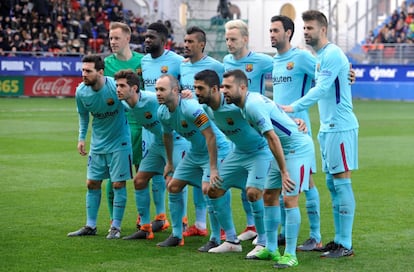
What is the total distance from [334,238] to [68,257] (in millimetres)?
3061

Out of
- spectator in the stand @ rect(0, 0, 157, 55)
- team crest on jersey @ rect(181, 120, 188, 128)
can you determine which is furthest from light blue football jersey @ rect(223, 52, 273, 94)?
spectator in the stand @ rect(0, 0, 157, 55)

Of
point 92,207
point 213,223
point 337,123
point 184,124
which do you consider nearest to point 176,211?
point 213,223

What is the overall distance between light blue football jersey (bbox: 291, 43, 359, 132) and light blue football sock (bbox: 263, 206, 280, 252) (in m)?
1.09

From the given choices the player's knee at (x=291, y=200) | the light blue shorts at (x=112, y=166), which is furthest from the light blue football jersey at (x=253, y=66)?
the player's knee at (x=291, y=200)

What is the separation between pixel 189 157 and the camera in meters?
10.6

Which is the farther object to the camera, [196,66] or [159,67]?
[159,67]

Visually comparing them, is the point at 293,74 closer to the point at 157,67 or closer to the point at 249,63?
the point at 249,63

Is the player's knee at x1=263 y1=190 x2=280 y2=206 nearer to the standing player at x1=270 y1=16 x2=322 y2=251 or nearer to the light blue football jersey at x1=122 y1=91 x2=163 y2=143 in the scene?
the standing player at x1=270 y1=16 x2=322 y2=251

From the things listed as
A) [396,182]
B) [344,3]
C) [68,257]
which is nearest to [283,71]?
[68,257]

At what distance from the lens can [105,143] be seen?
444 inches

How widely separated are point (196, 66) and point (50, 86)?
30.0m

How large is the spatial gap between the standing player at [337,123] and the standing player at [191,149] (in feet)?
3.61

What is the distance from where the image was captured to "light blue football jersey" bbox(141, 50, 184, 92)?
1172 centimetres

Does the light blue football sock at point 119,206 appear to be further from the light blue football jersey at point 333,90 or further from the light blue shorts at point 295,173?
Answer: the light blue football jersey at point 333,90
